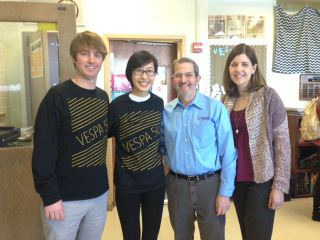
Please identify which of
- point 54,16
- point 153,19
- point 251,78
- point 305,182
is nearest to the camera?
point 251,78

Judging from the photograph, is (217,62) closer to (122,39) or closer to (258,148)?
(122,39)

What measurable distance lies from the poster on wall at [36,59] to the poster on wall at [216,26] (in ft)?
7.04

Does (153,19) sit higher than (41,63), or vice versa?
(153,19)

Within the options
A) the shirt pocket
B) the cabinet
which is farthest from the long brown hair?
the cabinet

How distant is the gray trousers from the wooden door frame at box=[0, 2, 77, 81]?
104 cm

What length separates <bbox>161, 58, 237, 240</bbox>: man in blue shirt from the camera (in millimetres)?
1400

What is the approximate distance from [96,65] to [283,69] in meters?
2.99

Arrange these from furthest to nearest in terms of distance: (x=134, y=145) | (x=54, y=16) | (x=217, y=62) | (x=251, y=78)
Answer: (x=217, y=62), (x=54, y=16), (x=251, y=78), (x=134, y=145)

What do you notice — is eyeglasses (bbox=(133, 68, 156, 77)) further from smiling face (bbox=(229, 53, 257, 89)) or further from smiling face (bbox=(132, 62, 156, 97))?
smiling face (bbox=(229, 53, 257, 89))

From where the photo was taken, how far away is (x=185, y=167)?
55.9 inches

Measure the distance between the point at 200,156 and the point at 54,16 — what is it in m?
1.30

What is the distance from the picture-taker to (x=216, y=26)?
3322mm

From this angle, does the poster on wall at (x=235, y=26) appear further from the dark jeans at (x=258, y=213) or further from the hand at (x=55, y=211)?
the hand at (x=55, y=211)

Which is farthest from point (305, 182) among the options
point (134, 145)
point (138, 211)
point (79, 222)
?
point (79, 222)
